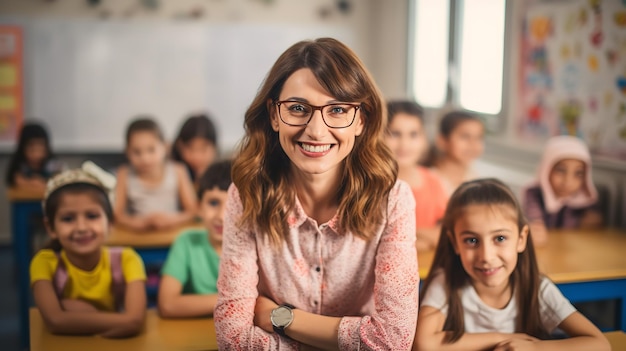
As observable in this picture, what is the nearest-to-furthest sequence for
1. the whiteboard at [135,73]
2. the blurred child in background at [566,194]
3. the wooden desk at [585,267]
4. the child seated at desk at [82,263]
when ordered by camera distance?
the child seated at desk at [82,263] → the wooden desk at [585,267] → the blurred child in background at [566,194] → the whiteboard at [135,73]

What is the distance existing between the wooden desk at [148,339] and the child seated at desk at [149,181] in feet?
5.12

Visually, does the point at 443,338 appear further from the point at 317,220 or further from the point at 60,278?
the point at 60,278

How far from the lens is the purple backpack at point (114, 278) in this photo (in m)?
1.95

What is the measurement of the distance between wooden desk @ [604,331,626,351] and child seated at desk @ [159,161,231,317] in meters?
1.11

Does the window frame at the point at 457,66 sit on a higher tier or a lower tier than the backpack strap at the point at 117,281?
higher

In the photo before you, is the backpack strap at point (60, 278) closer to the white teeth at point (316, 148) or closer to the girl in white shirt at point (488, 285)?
the white teeth at point (316, 148)

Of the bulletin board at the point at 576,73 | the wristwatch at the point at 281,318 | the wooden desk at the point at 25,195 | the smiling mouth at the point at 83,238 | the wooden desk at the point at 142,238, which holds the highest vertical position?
the bulletin board at the point at 576,73

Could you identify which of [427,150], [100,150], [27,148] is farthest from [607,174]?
[100,150]

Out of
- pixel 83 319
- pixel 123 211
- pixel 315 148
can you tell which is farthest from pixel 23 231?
pixel 315 148

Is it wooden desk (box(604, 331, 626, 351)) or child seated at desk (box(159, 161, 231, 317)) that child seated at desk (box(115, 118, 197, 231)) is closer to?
child seated at desk (box(159, 161, 231, 317))

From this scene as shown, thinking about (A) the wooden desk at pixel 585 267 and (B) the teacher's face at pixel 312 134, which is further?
(A) the wooden desk at pixel 585 267

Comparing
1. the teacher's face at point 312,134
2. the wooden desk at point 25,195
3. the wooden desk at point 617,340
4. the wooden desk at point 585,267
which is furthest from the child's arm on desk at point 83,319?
the wooden desk at point 25,195

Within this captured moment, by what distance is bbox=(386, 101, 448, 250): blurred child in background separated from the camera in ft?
9.44

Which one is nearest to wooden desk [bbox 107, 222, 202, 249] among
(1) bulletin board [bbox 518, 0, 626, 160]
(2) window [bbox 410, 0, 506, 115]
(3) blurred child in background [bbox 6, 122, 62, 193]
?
(3) blurred child in background [bbox 6, 122, 62, 193]
